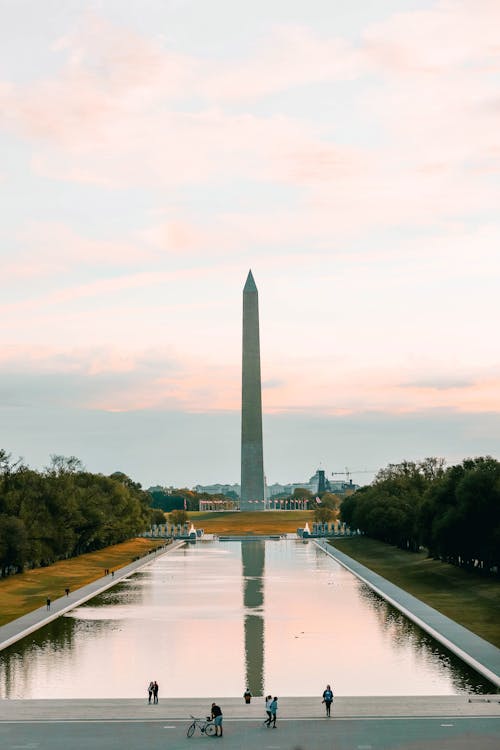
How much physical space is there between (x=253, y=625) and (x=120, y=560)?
57.6 meters

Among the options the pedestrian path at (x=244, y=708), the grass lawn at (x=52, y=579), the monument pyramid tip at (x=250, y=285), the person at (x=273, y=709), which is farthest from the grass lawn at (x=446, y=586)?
the monument pyramid tip at (x=250, y=285)

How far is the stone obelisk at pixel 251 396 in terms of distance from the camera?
536 ft

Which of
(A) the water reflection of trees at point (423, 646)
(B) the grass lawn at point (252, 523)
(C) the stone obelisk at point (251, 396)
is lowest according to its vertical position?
(A) the water reflection of trees at point (423, 646)

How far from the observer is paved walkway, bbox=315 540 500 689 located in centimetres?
4372

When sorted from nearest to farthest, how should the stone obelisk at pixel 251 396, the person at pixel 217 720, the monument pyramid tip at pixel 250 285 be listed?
the person at pixel 217 720, the monument pyramid tip at pixel 250 285, the stone obelisk at pixel 251 396

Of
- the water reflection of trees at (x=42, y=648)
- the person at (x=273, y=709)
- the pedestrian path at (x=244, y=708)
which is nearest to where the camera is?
the person at (x=273, y=709)

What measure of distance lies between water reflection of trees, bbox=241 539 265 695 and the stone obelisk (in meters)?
53.9

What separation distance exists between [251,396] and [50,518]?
69.6m

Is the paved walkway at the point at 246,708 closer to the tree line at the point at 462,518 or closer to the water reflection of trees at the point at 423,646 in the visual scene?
the water reflection of trees at the point at 423,646

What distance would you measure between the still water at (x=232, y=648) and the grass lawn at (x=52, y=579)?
4.06m

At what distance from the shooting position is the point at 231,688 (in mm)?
40469

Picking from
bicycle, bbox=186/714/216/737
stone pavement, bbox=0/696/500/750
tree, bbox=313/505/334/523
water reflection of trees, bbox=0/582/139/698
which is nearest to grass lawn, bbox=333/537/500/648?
stone pavement, bbox=0/696/500/750

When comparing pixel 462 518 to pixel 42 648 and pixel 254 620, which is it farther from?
pixel 42 648

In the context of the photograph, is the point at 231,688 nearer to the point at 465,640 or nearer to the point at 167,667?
the point at 167,667
